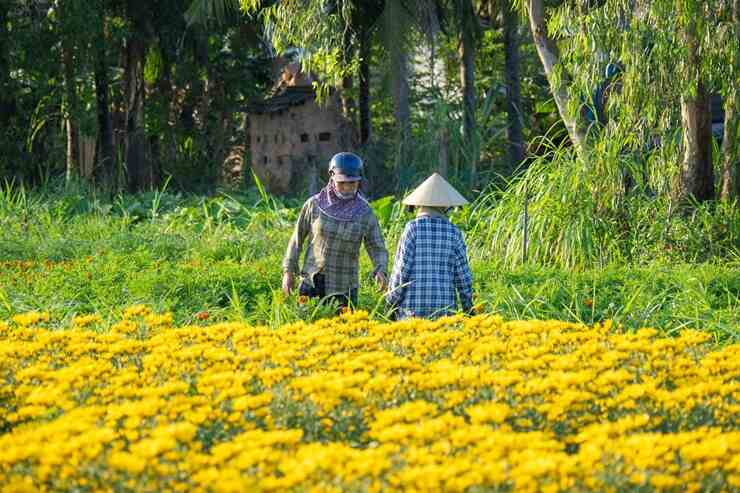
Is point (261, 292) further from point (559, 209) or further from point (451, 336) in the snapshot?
point (451, 336)

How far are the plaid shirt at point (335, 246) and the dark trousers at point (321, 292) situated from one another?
33 mm

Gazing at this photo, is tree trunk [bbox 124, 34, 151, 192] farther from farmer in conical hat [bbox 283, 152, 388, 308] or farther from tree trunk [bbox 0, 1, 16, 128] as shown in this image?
farmer in conical hat [bbox 283, 152, 388, 308]

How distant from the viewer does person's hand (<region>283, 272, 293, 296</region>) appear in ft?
23.7

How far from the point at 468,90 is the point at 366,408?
16.3 metres

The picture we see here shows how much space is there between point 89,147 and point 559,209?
700 inches

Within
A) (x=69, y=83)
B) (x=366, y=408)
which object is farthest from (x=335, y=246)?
(x=69, y=83)

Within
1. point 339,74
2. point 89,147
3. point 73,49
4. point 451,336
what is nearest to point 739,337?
point 451,336

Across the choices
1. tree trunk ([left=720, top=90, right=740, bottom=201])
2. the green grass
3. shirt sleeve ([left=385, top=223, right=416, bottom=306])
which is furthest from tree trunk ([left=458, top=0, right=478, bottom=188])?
shirt sleeve ([left=385, top=223, right=416, bottom=306])

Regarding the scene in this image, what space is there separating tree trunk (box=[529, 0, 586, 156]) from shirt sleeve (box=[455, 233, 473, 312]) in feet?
13.1

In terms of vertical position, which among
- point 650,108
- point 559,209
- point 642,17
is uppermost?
point 642,17

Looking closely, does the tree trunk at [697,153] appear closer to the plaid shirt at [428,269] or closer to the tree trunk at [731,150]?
the tree trunk at [731,150]

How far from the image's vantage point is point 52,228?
1210 cm

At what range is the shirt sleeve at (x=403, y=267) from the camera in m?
6.83

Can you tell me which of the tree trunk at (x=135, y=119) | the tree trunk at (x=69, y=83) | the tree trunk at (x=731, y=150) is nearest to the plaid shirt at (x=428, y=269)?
the tree trunk at (x=731, y=150)
